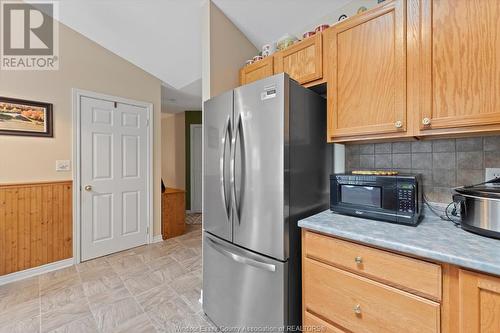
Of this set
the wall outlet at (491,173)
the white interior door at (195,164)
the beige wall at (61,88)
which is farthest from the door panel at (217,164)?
the white interior door at (195,164)

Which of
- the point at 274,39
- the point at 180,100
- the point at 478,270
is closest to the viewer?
the point at 478,270

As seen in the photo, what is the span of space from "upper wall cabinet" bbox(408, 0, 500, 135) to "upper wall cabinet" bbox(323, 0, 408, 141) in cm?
8

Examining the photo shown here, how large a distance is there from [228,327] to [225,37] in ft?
7.40

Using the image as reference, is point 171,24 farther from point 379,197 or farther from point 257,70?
point 379,197

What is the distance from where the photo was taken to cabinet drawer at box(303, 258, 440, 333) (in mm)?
900

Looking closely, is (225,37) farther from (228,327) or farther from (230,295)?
(228,327)

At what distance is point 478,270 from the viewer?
78 cm

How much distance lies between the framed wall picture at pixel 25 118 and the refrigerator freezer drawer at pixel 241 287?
7.52 feet

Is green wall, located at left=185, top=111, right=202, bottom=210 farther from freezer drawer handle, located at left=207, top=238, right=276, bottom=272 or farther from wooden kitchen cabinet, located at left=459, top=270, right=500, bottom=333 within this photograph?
wooden kitchen cabinet, located at left=459, top=270, right=500, bottom=333

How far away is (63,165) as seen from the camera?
8.78ft

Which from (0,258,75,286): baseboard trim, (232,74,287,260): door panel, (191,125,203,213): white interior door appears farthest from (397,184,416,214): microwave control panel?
(191,125,203,213): white interior door

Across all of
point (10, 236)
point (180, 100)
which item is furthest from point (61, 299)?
point (180, 100)

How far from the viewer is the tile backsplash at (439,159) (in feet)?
4.21

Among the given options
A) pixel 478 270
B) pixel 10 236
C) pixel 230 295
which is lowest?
pixel 230 295
